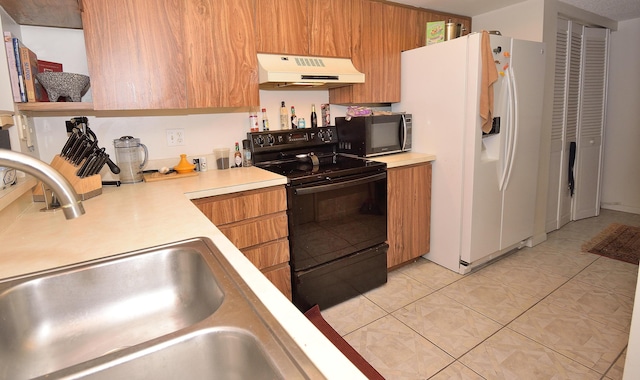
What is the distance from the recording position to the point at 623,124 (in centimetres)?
402

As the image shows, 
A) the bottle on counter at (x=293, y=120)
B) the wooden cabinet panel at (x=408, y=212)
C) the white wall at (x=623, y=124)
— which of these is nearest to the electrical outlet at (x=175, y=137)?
the bottle on counter at (x=293, y=120)

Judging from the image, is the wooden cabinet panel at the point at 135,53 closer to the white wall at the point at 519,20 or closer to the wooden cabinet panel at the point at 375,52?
the wooden cabinet panel at the point at 375,52

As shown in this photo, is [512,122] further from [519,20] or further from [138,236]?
[138,236]

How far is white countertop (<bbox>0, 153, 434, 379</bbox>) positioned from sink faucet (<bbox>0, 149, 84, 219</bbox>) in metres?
0.36

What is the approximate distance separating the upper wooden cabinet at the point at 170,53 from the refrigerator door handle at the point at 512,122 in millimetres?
1875

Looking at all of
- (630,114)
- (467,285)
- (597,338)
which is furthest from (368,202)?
(630,114)

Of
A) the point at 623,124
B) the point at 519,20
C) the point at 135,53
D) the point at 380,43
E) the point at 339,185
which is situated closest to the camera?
the point at 135,53

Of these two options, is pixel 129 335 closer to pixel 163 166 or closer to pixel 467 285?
pixel 163 166

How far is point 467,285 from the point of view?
2568 millimetres

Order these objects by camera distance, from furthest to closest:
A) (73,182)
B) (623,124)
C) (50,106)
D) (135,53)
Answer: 1. (623,124)
2. (135,53)
3. (50,106)
4. (73,182)

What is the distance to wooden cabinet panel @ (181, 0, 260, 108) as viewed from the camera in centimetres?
201

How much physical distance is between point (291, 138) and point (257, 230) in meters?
0.91

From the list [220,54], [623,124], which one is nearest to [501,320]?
[220,54]

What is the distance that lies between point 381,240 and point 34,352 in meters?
2.06
